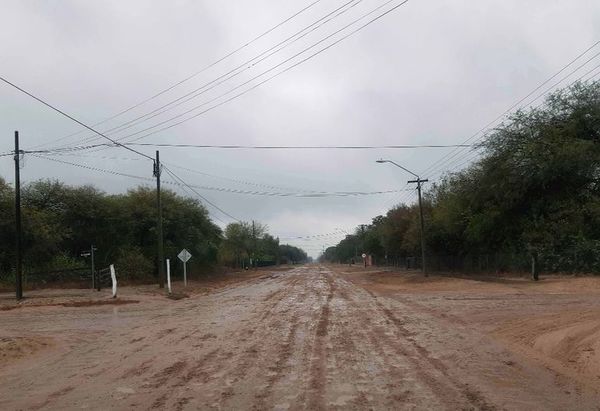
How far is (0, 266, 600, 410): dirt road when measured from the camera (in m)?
8.00

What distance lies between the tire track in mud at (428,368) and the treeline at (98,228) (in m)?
32.4

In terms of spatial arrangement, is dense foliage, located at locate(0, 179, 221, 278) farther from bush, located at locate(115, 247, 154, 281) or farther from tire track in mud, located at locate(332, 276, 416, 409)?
tire track in mud, located at locate(332, 276, 416, 409)

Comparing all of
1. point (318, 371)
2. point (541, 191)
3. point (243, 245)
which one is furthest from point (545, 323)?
point (243, 245)

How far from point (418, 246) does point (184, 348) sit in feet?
183

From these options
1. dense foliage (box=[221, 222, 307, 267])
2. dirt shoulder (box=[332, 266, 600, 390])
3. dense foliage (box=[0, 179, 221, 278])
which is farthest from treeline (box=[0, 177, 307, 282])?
dense foliage (box=[221, 222, 307, 267])

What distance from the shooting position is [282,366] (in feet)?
34.6

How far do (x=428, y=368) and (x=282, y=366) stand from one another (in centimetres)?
244

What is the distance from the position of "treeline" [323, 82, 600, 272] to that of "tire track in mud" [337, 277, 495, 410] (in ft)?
87.0

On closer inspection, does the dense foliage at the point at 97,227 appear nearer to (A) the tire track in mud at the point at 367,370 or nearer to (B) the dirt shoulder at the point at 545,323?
(B) the dirt shoulder at the point at 545,323

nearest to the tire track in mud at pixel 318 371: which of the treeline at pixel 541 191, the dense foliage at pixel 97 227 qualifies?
the treeline at pixel 541 191

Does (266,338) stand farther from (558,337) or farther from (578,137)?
(578,137)

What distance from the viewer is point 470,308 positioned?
21000 millimetres

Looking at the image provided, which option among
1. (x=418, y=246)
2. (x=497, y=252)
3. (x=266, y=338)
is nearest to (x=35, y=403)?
(x=266, y=338)

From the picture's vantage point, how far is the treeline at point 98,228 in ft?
138
